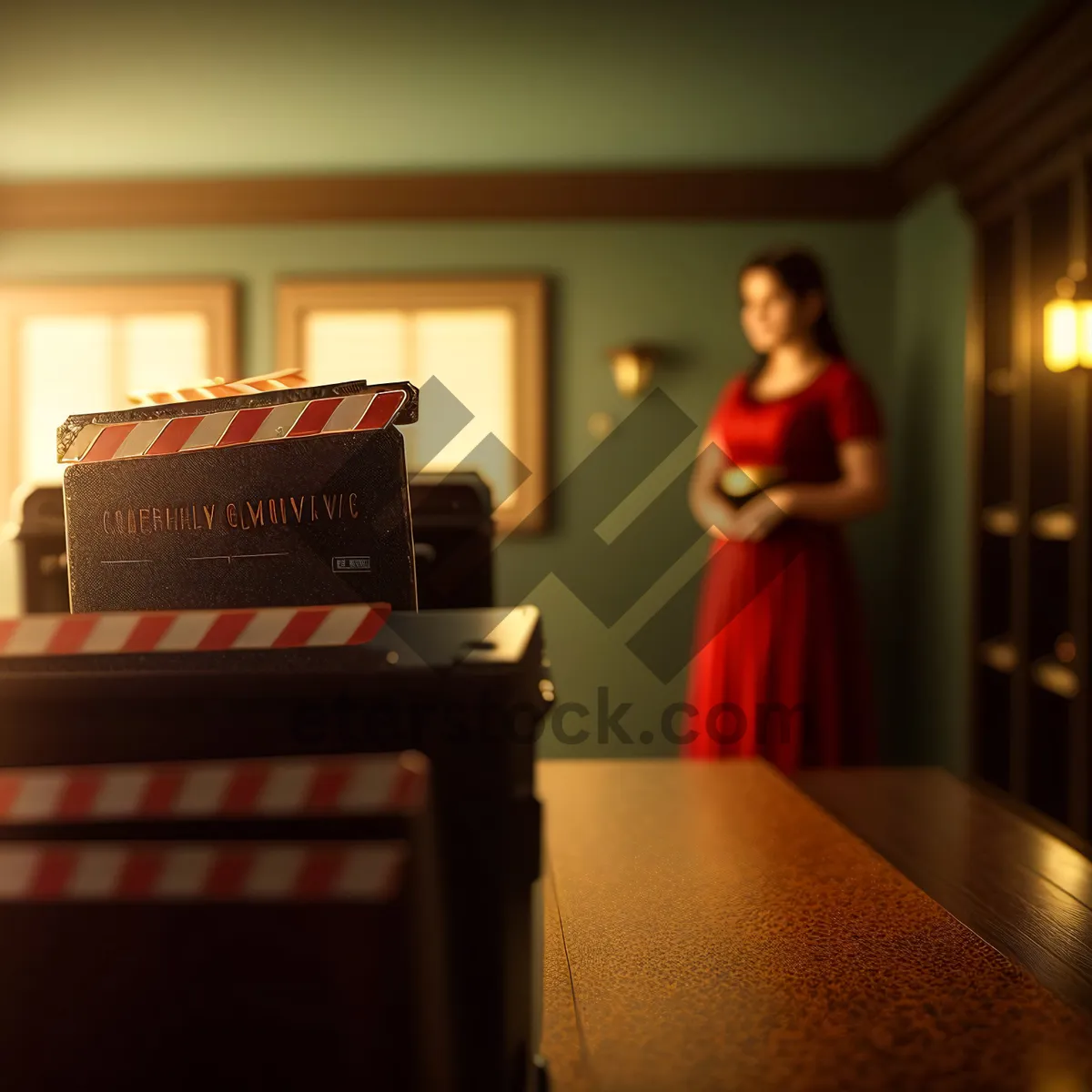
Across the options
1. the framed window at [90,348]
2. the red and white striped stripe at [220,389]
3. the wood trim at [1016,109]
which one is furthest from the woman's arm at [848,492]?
the red and white striped stripe at [220,389]

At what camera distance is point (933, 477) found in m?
4.24

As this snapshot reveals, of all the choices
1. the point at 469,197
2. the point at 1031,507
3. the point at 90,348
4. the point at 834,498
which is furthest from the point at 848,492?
the point at 90,348

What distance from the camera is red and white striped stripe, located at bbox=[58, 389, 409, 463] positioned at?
75 centimetres

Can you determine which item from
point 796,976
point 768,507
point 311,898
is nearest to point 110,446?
point 311,898

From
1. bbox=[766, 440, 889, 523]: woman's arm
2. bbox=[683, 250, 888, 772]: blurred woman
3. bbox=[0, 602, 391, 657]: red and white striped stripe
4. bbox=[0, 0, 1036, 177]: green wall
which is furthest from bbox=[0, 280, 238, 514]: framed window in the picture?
bbox=[0, 602, 391, 657]: red and white striped stripe

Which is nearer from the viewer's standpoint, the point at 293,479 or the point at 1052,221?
the point at 293,479

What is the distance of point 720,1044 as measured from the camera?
70 centimetres

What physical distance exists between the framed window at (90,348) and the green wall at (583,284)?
10cm

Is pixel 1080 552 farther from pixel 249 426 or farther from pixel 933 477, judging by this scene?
pixel 249 426

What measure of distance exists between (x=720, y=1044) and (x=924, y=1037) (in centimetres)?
14

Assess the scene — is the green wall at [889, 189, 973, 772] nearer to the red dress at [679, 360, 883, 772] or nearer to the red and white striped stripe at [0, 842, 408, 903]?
the red dress at [679, 360, 883, 772]

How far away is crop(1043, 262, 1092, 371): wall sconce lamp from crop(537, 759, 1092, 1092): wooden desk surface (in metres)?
1.95

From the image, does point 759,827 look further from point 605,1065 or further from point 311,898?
point 311,898

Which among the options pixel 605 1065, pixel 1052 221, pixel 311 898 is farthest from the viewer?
pixel 1052 221
